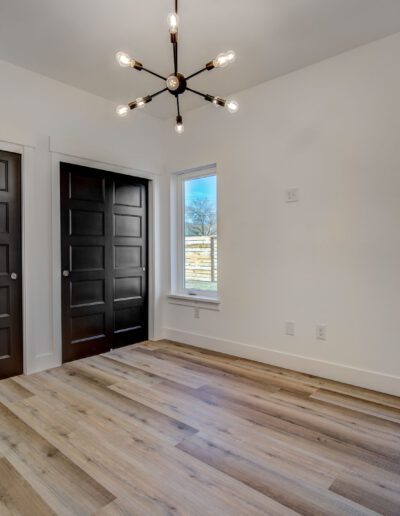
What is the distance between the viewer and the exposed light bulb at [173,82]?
210cm

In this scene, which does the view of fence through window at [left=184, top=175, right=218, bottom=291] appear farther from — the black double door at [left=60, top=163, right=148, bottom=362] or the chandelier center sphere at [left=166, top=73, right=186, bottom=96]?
the chandelier center sphere at [left=166, top=73, right=186, bottom=96]

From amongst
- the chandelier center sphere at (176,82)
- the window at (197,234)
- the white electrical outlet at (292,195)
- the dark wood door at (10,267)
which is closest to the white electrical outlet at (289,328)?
the window at (197,234)

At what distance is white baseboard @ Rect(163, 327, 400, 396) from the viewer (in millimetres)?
2762

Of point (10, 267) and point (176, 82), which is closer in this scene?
point (176, 82)

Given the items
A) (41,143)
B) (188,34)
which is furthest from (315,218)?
(41,143)

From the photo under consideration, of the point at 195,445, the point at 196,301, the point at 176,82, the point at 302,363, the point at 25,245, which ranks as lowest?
the point at 195,445

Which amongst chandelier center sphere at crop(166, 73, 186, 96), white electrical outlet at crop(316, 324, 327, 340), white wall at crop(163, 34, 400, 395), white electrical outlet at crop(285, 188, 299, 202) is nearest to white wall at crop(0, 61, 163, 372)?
white wall at crop(163, 34, 400, 395)

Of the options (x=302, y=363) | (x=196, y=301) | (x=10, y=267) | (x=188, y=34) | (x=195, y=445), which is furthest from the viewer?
(x=196, y=301)

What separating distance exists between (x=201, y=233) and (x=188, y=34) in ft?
6.94

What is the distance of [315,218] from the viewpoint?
123 inches

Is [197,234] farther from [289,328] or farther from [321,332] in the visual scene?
[321,332]

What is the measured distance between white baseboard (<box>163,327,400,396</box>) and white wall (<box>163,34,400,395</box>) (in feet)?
0.03

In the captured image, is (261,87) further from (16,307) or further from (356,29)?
(16,307)

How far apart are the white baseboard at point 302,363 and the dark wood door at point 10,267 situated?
1863mm
